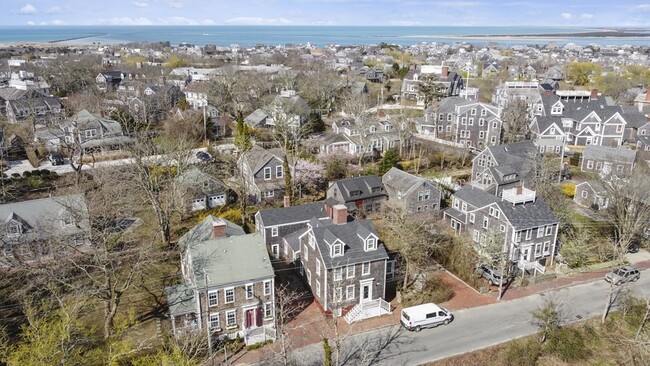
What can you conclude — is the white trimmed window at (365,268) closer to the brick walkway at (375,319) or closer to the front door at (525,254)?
the brick walkway at (375,319)

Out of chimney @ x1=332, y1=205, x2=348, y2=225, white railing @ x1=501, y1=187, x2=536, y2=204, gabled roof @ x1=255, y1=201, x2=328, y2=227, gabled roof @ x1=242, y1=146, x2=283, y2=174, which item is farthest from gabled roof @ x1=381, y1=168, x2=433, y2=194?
chimney @ x1=332, y1=205, x2=348, y2=225

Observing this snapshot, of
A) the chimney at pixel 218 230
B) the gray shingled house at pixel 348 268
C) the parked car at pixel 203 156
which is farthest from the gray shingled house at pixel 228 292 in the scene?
the parked car at pixel 203 156

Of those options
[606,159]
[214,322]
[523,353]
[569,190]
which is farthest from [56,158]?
[606,159]

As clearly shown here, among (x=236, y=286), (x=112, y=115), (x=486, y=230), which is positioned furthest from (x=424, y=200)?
(x=112, y=115)

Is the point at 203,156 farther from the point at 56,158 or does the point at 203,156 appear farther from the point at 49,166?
the point at 49,166

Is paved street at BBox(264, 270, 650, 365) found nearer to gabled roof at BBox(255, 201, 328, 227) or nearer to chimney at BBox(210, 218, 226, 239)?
chimney at BBox(210, 218, 226, 239)

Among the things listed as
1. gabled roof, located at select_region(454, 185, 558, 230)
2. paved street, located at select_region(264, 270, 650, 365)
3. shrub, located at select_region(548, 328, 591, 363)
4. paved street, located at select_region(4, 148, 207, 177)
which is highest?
gabled roof, located at select_region(454, 185, 558, 230)
